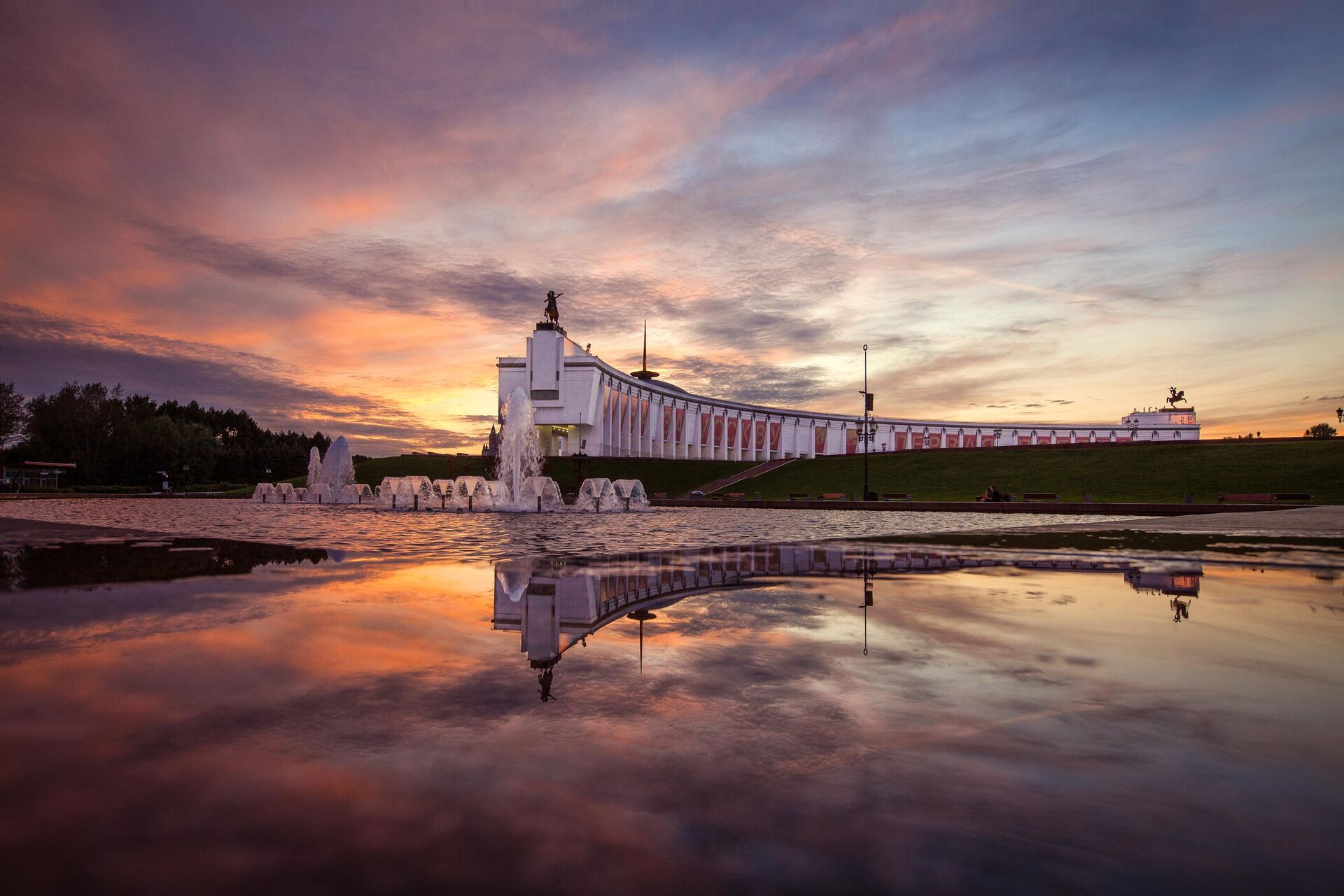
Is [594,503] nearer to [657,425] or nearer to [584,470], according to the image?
[584,470]

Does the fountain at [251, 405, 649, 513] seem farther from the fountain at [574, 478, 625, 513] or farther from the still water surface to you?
the still water surface

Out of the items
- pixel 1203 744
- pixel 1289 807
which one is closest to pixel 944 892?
pixel 1289 807

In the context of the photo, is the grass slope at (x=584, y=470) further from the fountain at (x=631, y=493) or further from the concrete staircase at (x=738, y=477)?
the fountain at (x=631, y=493)

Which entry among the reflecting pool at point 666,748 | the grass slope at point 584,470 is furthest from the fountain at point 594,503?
the reflecting pool at point 666,748

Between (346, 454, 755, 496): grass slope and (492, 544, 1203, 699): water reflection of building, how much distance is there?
148 ft

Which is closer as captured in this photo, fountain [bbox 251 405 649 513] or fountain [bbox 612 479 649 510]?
fountain [bbox 251 405 649 513]

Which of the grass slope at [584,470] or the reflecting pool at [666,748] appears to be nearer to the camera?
the reflecting pool at [666,748]

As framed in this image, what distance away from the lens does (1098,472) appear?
47.9m

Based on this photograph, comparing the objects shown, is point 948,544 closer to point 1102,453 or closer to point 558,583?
point 558,583

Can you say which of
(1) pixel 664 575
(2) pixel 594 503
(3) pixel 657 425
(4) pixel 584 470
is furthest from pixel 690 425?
(1) pixel 664 575

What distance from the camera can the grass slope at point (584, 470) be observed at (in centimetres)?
6038

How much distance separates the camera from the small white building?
79.6 meters

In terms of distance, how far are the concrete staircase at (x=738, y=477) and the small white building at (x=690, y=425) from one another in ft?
32.5

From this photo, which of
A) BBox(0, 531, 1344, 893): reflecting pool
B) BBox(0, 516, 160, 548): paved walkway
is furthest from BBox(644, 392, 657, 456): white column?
BBox(0, 531, 1344, 893): reflecting pool
